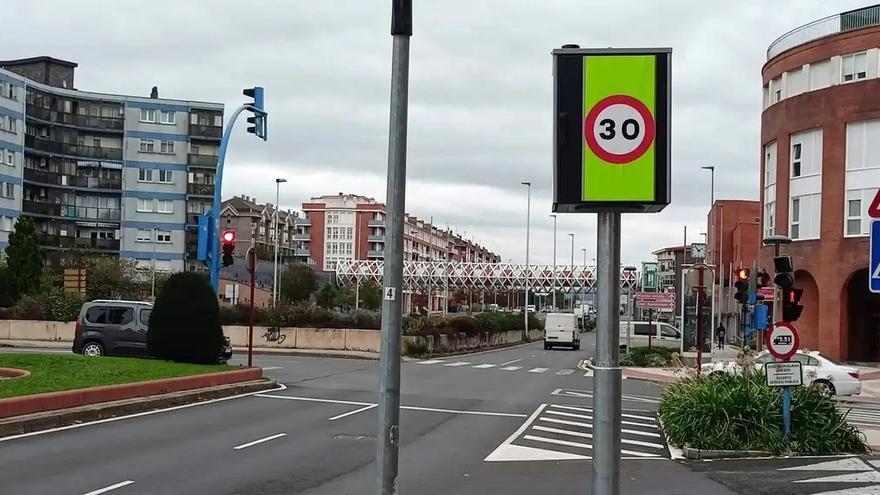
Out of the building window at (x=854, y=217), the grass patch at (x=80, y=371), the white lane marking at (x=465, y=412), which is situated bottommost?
the white lane marking at (x=465, y=412)

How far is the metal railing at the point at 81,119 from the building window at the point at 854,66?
58781 mm

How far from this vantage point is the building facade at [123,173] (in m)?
79.2

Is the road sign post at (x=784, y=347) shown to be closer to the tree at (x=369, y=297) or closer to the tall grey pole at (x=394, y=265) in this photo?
the tall grey pole at (x=394, y=265)

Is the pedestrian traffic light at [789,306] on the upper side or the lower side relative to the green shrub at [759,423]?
upper

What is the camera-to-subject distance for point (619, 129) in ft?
15.5

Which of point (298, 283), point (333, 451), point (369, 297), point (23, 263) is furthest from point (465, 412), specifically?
Result: point (369, 297)

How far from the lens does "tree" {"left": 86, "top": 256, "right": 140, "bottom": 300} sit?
55.2 metres

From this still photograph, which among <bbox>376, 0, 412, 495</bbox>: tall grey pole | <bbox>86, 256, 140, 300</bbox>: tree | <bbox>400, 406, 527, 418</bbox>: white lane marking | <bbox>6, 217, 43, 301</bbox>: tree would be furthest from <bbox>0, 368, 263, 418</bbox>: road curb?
<bbox>6, 217, 43, 301</bbox>: tree

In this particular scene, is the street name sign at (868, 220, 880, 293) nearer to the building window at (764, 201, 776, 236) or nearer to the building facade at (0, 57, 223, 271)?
the building window at (764, 201, 776, 236)

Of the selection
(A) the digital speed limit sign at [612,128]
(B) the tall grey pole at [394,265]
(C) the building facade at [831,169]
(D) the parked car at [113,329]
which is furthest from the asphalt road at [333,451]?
(C) the building facade at [831,169]

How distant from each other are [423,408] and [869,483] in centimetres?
1076

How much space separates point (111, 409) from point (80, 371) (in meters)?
3.02

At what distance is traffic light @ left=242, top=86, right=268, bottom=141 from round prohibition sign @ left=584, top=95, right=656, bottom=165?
21.4 metres

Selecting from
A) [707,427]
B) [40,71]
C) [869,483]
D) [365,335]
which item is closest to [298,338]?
[365,335]
